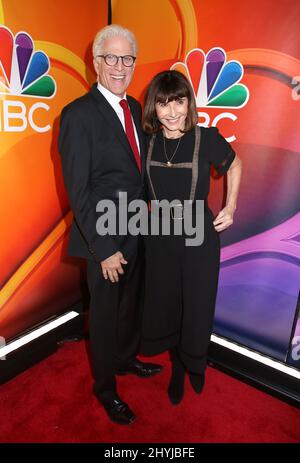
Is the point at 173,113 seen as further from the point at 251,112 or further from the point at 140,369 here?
the point at 140,369

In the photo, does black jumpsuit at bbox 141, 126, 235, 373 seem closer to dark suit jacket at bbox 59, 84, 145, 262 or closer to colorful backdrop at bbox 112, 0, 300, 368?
dark suit jacket at bbox 59, 84, 145, 262

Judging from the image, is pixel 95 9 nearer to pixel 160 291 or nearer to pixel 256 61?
pixel 256 61

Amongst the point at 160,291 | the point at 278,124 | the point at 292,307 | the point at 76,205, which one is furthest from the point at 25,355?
the point at 278,124

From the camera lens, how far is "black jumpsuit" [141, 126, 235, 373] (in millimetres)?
1719

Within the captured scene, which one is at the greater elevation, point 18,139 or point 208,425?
point 18,139

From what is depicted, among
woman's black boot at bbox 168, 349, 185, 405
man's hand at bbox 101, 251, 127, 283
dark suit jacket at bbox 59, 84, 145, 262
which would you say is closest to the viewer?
dark suit jacket at bbox 59, 84, 145, 262

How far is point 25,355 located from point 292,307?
177 cm

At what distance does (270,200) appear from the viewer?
2088 millimetres

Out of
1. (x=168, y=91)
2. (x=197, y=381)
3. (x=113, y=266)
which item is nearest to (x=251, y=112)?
(x=168, y=91)

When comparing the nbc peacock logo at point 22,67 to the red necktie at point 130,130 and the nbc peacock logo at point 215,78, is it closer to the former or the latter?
the red necktie at point 130,130

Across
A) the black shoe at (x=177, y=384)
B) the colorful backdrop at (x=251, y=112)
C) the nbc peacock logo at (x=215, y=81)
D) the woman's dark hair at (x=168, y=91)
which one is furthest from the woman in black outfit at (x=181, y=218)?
the nbc peacock logo at (x=215, y=81)

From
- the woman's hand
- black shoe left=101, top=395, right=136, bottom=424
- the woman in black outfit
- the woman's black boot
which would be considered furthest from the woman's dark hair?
black shoe left=101, top=395, right=136, bottom=424

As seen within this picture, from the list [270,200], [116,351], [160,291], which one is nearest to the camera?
[160,291]
